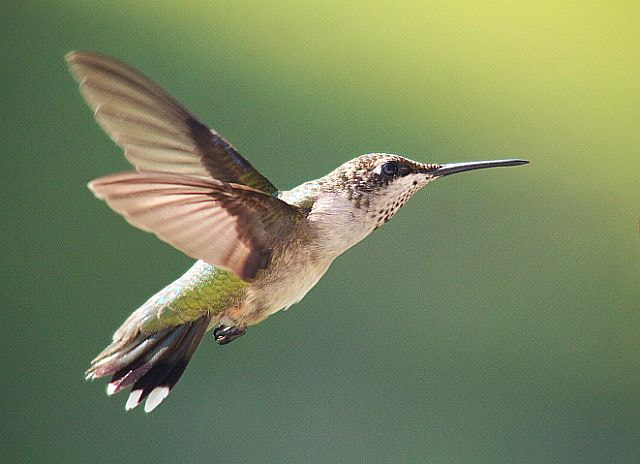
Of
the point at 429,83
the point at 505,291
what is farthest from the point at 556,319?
the point at 429,83

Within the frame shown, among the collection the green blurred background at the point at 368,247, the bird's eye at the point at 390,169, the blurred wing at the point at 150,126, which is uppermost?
the blurred wing at the point at 150,126

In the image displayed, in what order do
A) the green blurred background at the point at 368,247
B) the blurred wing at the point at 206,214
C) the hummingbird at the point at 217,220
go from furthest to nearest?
the green blurred background at the point at 368,247, the hummingbird at the point at 217,220, the blurred wing at the point at 206,214

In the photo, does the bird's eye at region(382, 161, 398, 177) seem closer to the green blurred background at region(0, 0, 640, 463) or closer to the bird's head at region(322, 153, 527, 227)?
the bird's head at region(322, 153, 527, 227)

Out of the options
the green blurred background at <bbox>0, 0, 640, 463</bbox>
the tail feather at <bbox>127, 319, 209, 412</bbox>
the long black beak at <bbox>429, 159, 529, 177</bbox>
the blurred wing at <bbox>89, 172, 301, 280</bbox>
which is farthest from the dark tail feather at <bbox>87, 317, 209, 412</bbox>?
the green blurred background at <bbox>0, 0, 640, 463</bbox>

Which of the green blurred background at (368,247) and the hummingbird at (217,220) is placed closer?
the hummingbird at (217,220)

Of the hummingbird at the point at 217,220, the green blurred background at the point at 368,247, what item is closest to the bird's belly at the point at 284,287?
the hummingbird at the point at 217,220

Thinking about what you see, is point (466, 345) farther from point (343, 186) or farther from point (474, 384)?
point (343, 186)

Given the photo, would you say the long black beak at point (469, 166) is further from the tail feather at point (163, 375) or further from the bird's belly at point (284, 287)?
the tail feather at point (163, 375)

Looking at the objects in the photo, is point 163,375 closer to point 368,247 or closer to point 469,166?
point 469,166
